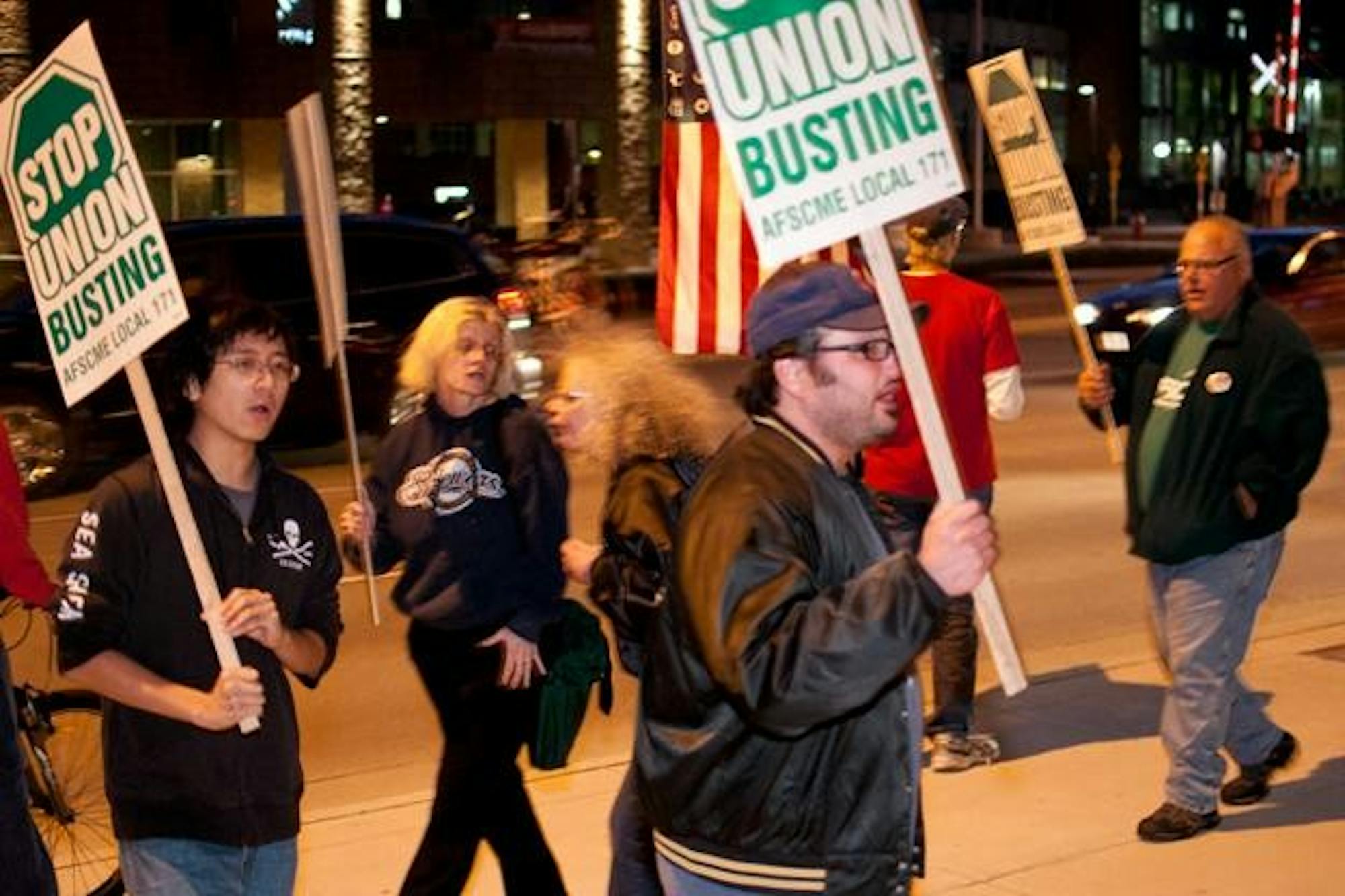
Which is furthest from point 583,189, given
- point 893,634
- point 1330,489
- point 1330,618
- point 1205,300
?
point 893,634

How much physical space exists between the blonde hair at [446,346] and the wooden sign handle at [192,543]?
59.4 inches

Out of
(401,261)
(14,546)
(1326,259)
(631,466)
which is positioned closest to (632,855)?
(631,466)

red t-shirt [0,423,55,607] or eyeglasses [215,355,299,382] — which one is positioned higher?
eyeglasses [215,355,299,382]

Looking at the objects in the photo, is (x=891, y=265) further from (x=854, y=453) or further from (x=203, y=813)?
(x=203, y=813)

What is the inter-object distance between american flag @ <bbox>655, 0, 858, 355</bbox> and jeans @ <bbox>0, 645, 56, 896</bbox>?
10.9 feet

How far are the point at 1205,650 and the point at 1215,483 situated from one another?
500 mm

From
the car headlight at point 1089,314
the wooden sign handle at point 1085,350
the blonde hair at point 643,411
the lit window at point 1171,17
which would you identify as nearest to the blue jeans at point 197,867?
the blonde hair at point 643,411

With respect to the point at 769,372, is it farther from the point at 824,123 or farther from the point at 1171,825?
the point at 1171,825

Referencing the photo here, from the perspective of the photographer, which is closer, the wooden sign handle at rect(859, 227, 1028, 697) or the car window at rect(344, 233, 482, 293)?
the wooden sign handle at rect(859, 227, 1028, 697)

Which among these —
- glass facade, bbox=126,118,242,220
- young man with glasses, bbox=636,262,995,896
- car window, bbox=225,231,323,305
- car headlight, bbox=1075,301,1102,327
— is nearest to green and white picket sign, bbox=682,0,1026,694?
young man with glasses, bbox=636,262,995,896

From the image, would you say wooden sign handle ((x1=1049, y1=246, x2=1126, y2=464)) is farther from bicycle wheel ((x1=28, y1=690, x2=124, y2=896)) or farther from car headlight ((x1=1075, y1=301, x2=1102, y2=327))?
car headlight ((x1=1075, y1=301, x2=1102, y2=327))

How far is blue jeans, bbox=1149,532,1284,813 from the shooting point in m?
6.66

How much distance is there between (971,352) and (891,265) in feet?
12.6

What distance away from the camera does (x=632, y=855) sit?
16.8ft
